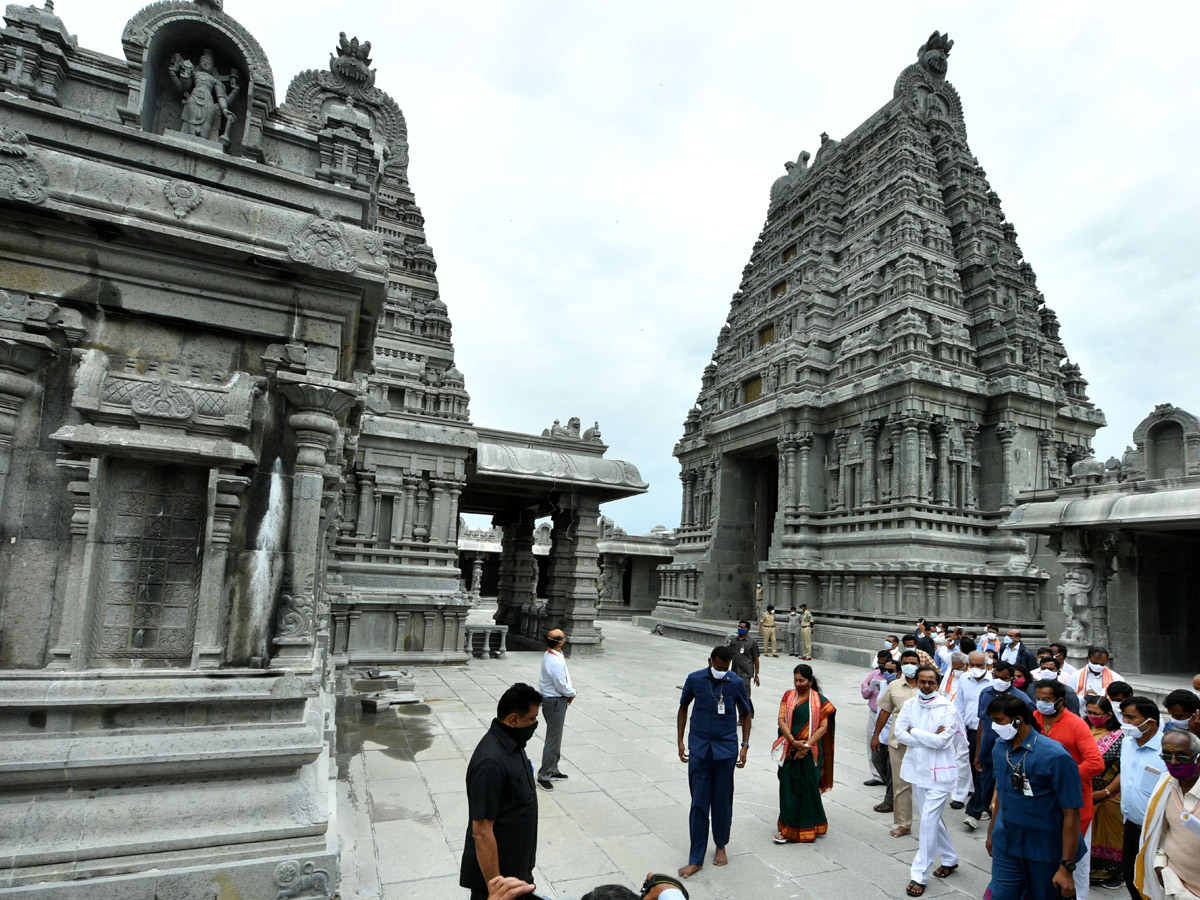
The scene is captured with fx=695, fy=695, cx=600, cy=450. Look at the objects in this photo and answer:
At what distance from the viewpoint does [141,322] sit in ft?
16.7

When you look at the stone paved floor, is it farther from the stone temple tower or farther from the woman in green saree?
the stone temple tower

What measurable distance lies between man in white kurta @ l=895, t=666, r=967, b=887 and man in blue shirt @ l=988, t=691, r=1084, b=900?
70 centimetres

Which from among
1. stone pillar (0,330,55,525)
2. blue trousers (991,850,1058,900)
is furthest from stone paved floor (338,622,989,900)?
stone pillar (0,330,55,525)

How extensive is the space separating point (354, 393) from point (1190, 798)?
5589 millimetres

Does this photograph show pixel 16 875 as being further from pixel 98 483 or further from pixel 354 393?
pixel 354 393

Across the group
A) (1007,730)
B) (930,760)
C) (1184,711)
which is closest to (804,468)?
(930,760)

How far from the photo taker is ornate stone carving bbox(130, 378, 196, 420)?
485cm

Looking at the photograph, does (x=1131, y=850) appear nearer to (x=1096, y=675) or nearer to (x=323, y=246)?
(x=1096, y=675)

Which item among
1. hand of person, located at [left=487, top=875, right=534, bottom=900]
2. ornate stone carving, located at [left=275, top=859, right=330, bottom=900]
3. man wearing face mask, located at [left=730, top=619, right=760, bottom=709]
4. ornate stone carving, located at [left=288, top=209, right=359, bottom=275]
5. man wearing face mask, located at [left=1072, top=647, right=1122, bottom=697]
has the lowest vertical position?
ornate stone carving, located at [left=275, top=859, right=330, bottom=900]

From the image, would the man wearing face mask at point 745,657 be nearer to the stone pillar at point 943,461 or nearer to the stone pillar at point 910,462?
the stone pillar at point 910,462

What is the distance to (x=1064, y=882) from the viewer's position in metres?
3.95

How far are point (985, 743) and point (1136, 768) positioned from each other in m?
1.57

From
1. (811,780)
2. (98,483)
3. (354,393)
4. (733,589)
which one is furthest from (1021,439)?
(98,483)

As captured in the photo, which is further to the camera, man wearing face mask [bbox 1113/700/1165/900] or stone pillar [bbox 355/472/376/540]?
stone pillar [bbox 355/472/376/540]
